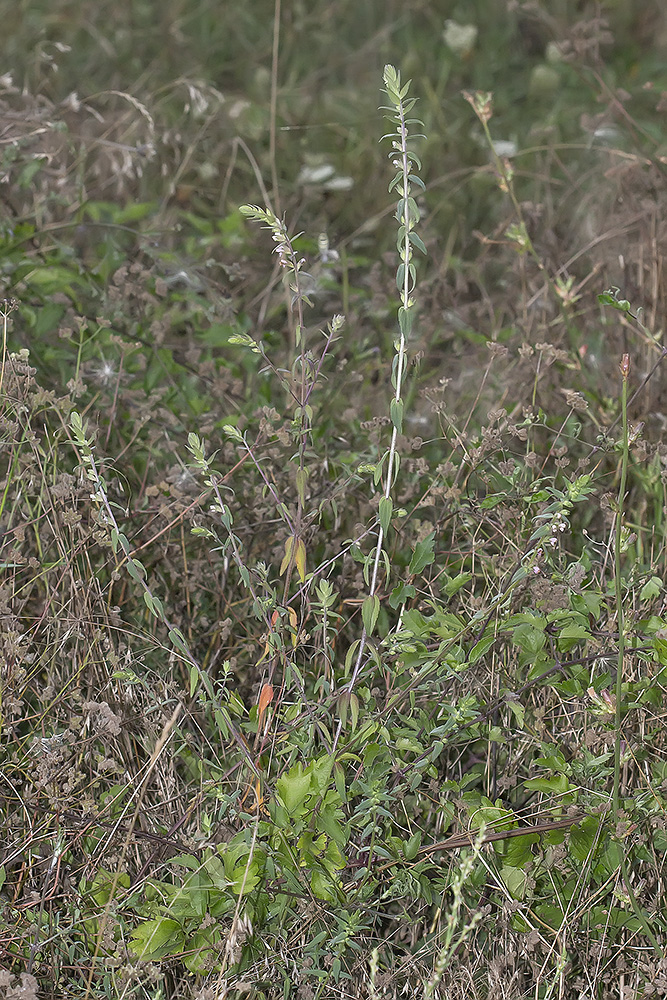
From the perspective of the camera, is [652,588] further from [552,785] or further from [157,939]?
[157,939]

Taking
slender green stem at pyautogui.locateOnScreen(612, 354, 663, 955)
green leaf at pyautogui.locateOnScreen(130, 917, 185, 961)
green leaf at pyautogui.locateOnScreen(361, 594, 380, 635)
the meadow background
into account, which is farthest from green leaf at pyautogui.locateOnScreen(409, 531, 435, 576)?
green leaf at pyautogui.locateOnScreen(130, 917, 185, 961)

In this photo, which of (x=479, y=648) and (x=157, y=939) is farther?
(x=479, y=648)

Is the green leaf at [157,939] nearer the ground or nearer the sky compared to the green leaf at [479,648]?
nearer the ground

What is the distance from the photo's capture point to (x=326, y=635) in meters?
1.73

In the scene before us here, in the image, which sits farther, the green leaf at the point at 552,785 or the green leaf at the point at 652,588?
the green leaf at the point at 652,588

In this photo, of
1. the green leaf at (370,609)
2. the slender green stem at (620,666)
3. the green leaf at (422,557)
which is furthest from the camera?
the green leaf at (422,557)

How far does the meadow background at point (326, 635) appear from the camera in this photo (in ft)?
5.41

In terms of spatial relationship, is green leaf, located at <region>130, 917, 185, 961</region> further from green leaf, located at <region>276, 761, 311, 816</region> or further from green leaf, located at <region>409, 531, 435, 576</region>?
green leaf, located at <region>409, 531, 435, 576</region>

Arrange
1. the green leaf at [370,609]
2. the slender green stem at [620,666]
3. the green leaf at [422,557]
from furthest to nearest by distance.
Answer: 1. the green leaf at [422,557]
2. the green leaf at [370,609]
3. the slender green stem at [620,666]

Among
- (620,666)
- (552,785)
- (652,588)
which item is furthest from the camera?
(652,588)

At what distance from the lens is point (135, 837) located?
167cm

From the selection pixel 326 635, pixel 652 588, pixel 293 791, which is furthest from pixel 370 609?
pixel 652 588

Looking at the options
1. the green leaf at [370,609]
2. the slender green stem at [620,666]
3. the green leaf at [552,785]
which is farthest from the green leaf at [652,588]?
the green leaf at [370,609]

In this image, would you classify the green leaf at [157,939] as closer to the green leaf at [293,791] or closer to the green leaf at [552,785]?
the green leaf at [293,791]
